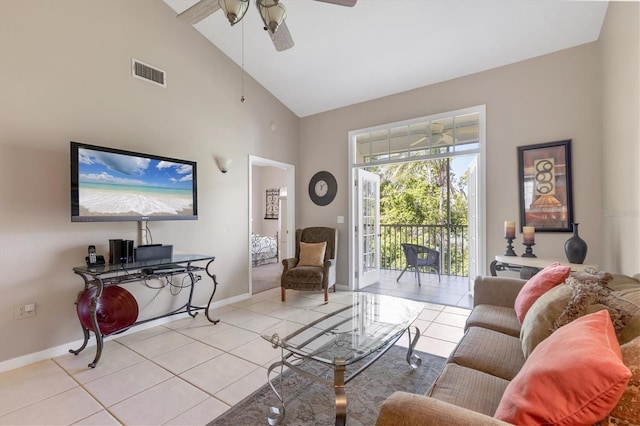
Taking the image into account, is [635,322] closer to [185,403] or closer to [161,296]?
[185,403]

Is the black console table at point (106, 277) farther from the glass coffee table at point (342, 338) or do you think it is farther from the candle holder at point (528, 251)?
the candle holder at point (528, 251)

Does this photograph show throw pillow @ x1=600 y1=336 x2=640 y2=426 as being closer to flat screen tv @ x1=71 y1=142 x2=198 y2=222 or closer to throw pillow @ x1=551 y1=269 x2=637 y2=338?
throw pillow @ x1=551 y1=269 x2=637 y2=338

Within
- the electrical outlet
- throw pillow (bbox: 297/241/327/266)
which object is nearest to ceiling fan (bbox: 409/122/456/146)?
throw pillow (bbox: 297/241/327/266)

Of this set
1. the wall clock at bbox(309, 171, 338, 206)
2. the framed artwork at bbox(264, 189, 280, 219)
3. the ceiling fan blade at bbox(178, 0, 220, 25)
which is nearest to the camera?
the ceiling fan blade at bbox(178, 0, 220, 25)

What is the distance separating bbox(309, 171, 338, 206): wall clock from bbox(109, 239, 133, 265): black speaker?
9.50 feet

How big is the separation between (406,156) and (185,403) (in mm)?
3767

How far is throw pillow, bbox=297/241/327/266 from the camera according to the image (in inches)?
173

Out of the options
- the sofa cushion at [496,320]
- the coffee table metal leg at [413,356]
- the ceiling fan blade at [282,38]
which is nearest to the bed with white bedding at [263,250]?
the ceiling fan blade at [282,38]

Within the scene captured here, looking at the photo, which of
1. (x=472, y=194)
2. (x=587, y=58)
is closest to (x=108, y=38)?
(x=472, y=194)

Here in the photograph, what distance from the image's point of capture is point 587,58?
10.0 feet

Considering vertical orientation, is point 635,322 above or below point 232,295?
above

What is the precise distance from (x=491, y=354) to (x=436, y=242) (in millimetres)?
4802

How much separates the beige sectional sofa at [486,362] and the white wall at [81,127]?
3.07 metres

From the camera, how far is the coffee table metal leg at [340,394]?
1.41m
